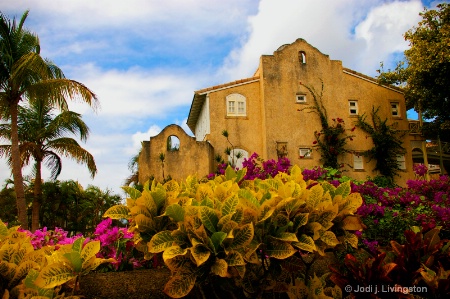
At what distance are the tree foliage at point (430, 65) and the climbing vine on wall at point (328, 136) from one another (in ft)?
14.6

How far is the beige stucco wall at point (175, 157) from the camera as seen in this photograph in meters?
20.8

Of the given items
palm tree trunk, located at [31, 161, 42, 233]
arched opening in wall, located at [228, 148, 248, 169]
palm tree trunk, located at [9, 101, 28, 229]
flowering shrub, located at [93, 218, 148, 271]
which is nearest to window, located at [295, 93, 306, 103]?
arched opening in wall, located at [228, 148, 248, 169]

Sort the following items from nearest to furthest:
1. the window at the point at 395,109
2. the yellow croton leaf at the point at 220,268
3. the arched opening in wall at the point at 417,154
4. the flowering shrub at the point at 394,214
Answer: the yellow croton leaf at the point at 220,268, the flowering shrub at the point at 394,214, the window at the point at 395,109, the arched opening in wall at the point at 417,154

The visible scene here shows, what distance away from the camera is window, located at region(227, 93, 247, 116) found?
2362 centimetres

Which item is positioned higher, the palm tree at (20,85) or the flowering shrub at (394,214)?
the palm tree at (20,85)

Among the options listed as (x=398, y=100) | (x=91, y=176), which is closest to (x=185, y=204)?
(x=91, y=176)

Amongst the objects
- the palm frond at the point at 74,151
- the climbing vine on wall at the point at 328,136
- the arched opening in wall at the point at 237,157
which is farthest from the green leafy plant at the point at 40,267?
the climbing vine on wall at the point at 328,136

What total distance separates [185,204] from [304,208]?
0.89 meters

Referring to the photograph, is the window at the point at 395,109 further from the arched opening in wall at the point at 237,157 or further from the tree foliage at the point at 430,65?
the arched opening in wall at the point at 237,157

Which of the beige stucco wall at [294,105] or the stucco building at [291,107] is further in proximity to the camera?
the beige stucco wall at [294,105]

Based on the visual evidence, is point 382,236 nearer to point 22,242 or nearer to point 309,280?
point 309,280

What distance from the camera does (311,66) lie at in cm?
2497

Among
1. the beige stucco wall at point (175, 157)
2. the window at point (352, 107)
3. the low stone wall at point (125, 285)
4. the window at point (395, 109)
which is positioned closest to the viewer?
the low stone wall at point (125, 285)

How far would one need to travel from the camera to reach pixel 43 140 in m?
19.6
